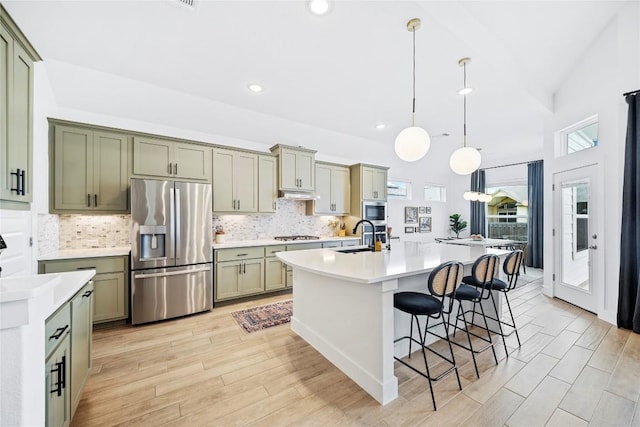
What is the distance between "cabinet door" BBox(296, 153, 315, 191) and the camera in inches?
184

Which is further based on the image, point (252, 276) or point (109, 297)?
point (252, 276)

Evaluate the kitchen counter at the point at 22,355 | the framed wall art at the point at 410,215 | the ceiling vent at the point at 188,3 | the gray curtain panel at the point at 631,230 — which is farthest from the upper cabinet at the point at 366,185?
the kitchen counter at the point at 22,355

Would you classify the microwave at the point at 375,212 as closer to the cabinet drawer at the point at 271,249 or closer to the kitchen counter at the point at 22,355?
the cabinet drawer at the point at 271,249

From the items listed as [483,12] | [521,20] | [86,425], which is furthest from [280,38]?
[86,425]

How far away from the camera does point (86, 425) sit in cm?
160

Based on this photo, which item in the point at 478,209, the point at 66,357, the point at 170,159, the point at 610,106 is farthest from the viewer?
the point at 478,209

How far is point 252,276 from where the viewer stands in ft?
12.8

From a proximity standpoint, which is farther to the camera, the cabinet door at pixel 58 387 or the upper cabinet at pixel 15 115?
the upper cabinet at pixel 15 115

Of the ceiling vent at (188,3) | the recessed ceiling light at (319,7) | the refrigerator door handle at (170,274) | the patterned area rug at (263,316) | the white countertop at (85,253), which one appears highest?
the recessed ceiling light at (319,7)

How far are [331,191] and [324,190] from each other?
0.20 metres

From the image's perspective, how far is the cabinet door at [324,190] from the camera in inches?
199

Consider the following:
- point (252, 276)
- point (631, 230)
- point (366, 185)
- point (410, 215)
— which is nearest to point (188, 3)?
point (252, 276)

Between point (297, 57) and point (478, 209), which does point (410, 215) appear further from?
point (297, 57)

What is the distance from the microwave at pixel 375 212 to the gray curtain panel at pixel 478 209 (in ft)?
12.4
